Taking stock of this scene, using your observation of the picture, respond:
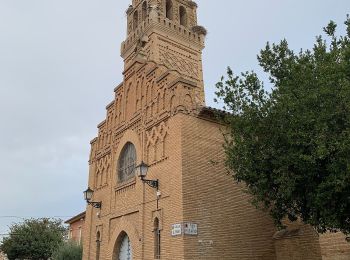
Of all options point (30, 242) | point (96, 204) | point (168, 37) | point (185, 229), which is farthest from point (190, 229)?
point (30, 242)

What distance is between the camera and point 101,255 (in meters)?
16.2

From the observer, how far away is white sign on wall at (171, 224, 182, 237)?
38.3ft

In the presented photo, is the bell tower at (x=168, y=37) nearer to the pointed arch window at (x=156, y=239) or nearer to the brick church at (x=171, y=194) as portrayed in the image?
the brick church at (x=171, y=194)

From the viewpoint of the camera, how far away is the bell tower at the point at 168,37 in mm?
19330

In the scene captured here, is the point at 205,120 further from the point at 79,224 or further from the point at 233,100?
the point at 79,224

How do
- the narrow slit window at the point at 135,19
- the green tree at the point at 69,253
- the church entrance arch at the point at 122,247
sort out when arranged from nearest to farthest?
the church entrance arch at the point at 122,247 < the green tree at the point at 69,253 < the narrow slit window at the point at 135,19

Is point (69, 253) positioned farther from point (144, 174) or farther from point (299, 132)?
point (299, 132)

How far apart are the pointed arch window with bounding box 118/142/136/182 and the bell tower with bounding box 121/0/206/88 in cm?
445

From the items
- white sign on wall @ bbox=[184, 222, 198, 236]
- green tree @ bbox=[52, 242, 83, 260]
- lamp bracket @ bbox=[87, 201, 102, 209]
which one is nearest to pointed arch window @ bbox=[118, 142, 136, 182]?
lamp bracket @ bbox=[87, 201, 102, 209]

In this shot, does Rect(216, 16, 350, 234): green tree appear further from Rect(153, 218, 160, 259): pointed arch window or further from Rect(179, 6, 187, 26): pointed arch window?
Rect(179, 6, 187, 26): pointed arch window

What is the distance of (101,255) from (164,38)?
10712mm

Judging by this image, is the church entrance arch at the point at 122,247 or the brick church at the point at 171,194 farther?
the church entrance arch at the point at 122,247

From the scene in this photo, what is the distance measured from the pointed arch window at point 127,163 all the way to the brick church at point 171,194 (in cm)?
4

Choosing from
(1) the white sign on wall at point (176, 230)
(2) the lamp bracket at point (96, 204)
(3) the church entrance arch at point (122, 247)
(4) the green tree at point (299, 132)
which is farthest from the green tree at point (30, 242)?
(4) the green tree at point (299, 132)
